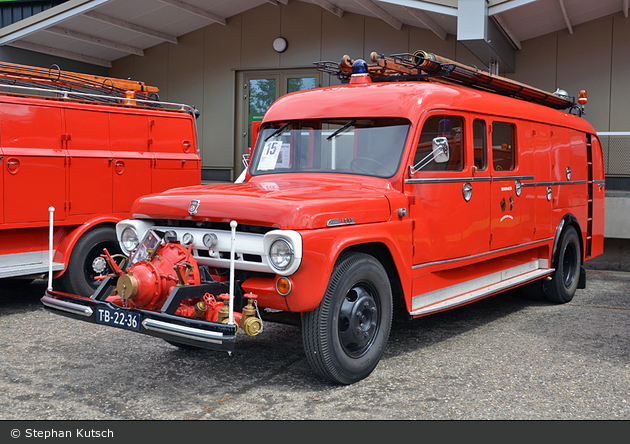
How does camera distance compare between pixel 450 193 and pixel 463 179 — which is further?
pixel 463 179

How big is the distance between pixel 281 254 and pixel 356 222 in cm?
68

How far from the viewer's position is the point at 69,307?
14.7ft

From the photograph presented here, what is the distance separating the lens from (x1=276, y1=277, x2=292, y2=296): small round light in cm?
424

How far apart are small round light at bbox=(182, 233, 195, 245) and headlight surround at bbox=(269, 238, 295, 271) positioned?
2.46ft

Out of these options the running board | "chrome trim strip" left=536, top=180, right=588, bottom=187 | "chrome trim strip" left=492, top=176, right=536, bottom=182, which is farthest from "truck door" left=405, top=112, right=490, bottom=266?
"chrome trim strip" left=536, top=180, right=588, bottom=187

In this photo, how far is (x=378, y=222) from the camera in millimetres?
4855

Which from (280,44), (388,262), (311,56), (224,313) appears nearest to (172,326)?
(224,313)

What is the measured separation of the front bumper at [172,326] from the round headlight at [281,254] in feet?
1.62

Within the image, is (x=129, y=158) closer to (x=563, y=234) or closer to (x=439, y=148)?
(x=439, y=148)

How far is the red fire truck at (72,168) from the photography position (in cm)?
675

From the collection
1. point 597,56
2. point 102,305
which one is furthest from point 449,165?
point 597,56

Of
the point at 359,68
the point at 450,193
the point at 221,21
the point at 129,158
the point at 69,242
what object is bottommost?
the point at 69,242

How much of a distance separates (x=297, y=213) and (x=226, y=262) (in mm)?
678

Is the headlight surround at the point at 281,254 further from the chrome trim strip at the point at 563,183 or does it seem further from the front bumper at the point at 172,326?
the chrome trim strip at the point at 563,183
